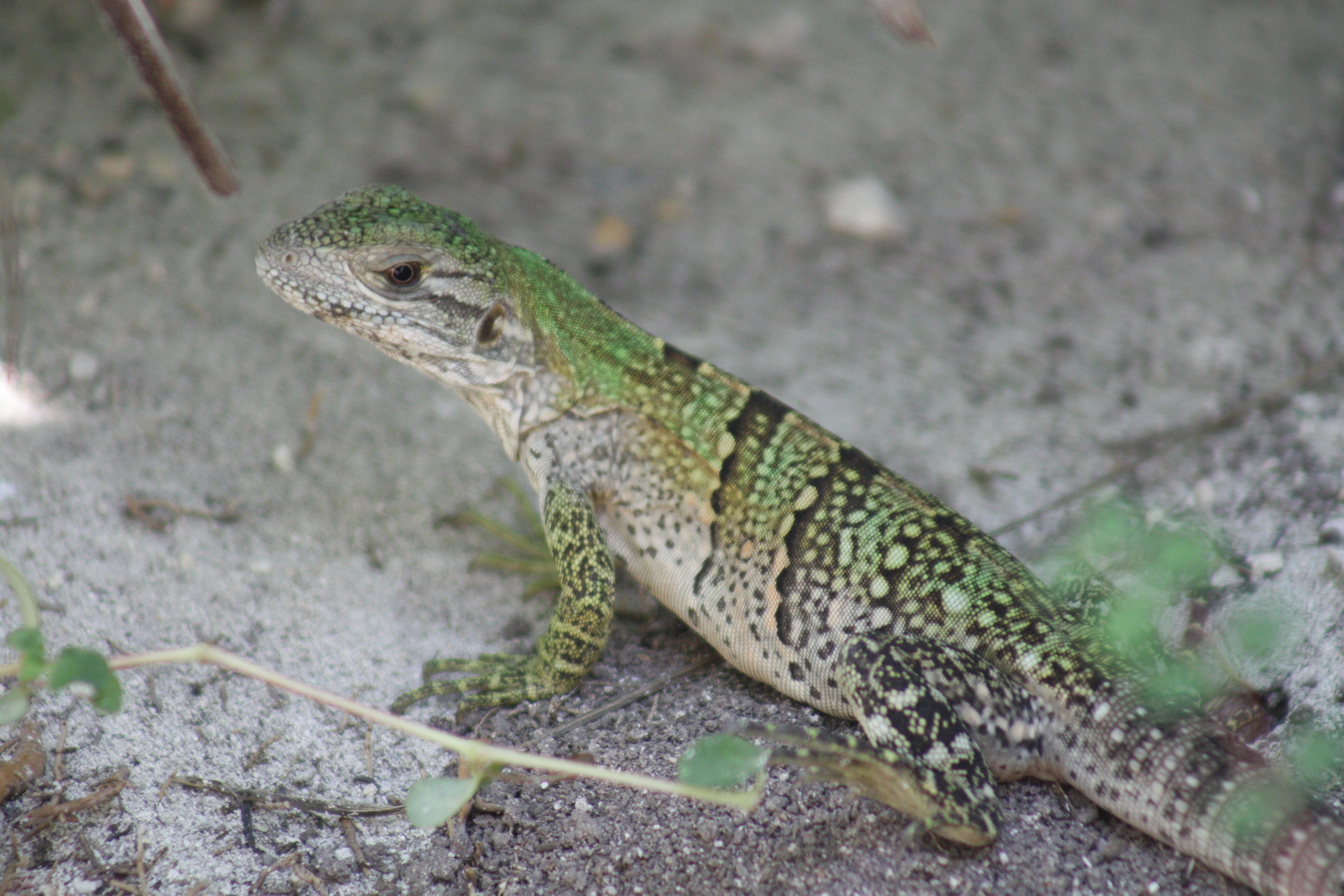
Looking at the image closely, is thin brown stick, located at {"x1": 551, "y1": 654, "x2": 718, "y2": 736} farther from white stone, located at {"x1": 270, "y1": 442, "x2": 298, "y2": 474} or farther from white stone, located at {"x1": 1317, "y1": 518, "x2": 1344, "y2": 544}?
white stone, located at {"x1": 1317, "y1": 518, "x2": 1344, "y2": 544}

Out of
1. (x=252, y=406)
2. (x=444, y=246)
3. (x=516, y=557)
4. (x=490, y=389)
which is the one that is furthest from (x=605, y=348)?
(x=252, y=406)

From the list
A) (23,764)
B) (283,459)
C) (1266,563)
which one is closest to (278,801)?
(23,764)

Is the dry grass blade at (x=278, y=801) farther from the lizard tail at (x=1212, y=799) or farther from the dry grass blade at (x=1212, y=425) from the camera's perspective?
the dry grass blade at (x=1212, y=425)

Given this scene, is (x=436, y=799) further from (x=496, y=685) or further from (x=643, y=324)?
(x=643, y=324)

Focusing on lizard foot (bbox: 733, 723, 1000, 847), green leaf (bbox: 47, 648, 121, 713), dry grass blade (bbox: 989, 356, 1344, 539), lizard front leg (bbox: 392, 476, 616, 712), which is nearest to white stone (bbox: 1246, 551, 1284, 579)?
dry grass blade (bbox: 989, 356, 1344, 539)

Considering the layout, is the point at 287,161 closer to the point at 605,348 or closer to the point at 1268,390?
the point at 605,348

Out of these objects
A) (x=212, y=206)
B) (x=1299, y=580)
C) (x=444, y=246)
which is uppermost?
(x=444, y=246)

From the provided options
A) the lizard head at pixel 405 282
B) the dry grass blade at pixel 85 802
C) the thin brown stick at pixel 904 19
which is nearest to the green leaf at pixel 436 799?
the dry grass blade at pixel 85 802

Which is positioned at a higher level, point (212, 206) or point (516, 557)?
point (212, 206)
